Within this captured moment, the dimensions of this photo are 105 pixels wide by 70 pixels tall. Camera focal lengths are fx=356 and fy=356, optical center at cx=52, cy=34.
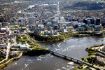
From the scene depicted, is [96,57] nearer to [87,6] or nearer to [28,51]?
[28,51]

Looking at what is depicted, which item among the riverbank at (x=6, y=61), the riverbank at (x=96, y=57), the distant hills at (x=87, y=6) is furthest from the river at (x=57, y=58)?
the distant hills at (x=87, y=6)

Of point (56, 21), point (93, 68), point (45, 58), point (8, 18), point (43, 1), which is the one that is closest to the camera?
point (93, 68)

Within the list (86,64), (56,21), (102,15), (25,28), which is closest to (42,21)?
(56,21)

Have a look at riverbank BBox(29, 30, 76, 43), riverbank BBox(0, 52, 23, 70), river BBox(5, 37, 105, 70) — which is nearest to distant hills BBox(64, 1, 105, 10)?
riverbank BBox(29, 30, 76, 43)

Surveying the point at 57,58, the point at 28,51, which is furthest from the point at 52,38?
the point at 57,58

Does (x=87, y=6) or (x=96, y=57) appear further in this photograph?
(x=87, y=6)

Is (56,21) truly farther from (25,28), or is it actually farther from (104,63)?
(104,63)

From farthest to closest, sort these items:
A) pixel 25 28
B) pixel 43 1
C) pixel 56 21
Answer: pixel 43 1 → pixel 56 21 → pixel 25 28

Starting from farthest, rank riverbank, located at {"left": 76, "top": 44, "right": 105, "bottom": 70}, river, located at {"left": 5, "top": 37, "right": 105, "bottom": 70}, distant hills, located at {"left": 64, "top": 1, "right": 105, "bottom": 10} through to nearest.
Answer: distant hills, located at {"left": 64, "top": 1, "right": 105, "bottom": 10} → river, located at {"left": 5, "top": 37, "right": 105, "bottom": 70} → riverbank, located at {"left": 76, "top": 44, "right": 105, "bottom": 70}

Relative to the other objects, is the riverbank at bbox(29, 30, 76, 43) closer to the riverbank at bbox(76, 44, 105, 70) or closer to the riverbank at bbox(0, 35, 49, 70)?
the riverbank at bbox(0, 35, 49, 70)
